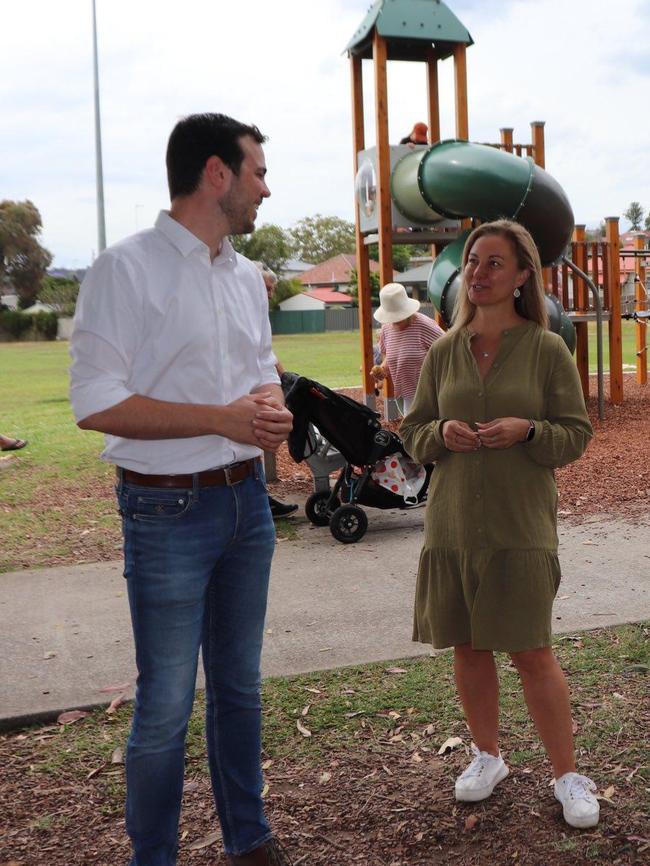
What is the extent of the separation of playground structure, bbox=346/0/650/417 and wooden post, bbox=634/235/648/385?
339cm

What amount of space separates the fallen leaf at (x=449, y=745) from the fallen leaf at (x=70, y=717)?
1466 mm

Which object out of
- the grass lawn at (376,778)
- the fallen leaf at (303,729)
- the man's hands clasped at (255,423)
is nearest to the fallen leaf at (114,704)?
the grass lawn at (376,778)

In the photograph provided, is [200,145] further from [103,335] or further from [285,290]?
[285,290]

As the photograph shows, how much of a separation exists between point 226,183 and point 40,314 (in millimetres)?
63917

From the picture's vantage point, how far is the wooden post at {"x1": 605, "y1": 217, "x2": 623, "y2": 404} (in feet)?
48.1

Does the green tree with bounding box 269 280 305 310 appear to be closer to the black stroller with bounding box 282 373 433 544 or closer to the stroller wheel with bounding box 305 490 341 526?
the stroller wheel with bounding box 305 490 341 526

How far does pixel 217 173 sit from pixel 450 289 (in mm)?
8543

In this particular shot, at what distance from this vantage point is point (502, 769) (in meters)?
3.33

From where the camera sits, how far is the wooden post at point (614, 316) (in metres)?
14.7

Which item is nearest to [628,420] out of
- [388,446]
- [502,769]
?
[388,446]

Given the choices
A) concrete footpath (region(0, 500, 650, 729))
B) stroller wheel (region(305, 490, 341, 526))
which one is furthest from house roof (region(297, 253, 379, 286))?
concrete footpath (region(0, 500, 650, 729))

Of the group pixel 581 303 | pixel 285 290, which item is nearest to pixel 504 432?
pixel 581 303

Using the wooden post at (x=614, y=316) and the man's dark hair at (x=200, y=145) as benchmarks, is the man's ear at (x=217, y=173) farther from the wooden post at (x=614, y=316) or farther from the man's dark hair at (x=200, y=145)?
the wooden post at (x=614, y=316)

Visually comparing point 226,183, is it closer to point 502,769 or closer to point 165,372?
point 165,372
